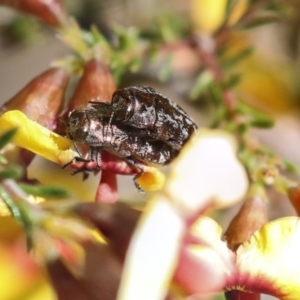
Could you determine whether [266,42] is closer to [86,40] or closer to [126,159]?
[86,40]

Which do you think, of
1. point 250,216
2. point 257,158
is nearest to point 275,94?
point 257,158

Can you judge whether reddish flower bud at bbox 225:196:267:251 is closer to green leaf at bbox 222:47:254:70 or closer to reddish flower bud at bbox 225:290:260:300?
reddish flower bud at bbox 225:290:260:300

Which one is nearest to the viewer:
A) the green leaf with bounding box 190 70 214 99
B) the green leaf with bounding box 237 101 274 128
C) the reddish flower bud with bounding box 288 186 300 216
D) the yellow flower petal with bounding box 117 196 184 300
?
the yellow flower petal with bounding box 117 196 184 300

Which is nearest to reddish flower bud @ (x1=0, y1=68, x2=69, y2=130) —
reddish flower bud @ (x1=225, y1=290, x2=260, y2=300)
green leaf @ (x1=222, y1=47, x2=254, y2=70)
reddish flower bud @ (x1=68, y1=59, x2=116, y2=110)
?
reddish flower bud @ (x1=68, y1=59, x2=116, y2=110)

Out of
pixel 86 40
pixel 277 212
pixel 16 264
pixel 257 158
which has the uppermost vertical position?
pixel 86 40

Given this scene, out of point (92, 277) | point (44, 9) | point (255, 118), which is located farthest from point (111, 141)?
point (255, 118)

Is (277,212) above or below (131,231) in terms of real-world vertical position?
below

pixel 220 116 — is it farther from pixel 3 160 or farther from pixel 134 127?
pixel 3 160
